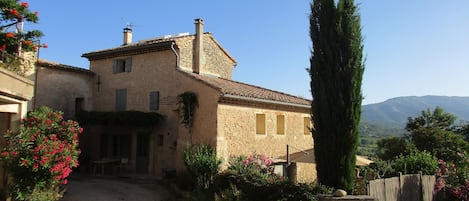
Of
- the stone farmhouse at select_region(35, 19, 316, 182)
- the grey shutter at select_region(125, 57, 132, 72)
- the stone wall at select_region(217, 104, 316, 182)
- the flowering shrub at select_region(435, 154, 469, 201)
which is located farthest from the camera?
the grey shutter at select_region(125, 57, 132, 72)

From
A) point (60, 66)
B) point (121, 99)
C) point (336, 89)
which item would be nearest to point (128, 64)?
point (121, 99)

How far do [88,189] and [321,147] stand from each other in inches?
365

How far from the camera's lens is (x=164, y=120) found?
18.5 meters

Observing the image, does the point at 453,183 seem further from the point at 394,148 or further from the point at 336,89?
the point at 394,148

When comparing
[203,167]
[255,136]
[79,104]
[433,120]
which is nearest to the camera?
[203,167]

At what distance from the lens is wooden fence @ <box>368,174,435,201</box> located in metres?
10.0

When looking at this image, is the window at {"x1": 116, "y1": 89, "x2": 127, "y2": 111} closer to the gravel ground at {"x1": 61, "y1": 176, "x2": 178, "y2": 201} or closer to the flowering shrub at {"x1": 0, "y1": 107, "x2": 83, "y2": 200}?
the gravel ground at {"x1": 61, "y1": 176, "x2": 178, "y2": 201}

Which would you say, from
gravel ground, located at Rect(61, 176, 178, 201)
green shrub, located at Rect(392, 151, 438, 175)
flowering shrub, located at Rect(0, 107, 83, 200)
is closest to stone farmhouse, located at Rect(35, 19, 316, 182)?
gravel ground, located at Rect(61, 176, 178, 201)

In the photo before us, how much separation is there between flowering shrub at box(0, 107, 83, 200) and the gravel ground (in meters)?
2.27

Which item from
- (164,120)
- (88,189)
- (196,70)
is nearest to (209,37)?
(196,70)

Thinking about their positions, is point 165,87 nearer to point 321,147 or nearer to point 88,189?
point 88,189

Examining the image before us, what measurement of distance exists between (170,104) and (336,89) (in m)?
9.73

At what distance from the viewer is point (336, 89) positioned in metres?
10.8

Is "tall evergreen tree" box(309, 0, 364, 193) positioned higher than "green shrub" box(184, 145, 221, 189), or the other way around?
"tall evergreen tree" box(309, 0, 364, 193)
